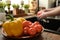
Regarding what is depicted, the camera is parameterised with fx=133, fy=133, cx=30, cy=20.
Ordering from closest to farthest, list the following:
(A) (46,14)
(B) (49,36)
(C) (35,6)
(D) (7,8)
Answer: (B) (49,36), (A) (46,14), (D) (7,8), (C) (35,6)

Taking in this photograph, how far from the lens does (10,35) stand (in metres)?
0.68

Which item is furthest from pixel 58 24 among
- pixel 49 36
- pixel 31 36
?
pixel 31 36

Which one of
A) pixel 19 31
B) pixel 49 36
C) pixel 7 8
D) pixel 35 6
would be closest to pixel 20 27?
pixel 19 31

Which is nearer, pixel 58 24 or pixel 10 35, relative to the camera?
pixel 10 35

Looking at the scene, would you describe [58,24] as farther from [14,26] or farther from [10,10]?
[10,10]

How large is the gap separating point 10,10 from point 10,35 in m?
1.18

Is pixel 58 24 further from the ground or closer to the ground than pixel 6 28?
closer to the ground

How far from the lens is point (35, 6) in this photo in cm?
Result: 205

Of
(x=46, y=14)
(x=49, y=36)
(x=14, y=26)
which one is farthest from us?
(x=46, y=14)

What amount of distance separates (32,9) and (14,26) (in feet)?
4.65

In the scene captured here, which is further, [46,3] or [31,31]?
[46,3]

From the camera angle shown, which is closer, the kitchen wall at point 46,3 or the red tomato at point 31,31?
the red tomato at point 31,31

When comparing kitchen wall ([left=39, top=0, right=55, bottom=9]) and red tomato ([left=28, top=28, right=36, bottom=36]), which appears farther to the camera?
kitchen wall ([left=39, top=0, right=55, bottom=9])

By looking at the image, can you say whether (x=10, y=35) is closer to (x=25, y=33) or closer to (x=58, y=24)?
(x=25, y=33)
